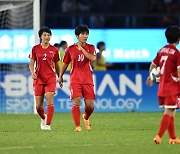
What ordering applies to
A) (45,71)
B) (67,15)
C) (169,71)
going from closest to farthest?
(169,71)
(45,71)
(67,15)

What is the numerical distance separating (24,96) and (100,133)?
343 inches

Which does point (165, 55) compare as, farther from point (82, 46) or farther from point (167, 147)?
point (82, 46)

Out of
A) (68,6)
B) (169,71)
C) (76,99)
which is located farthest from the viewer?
(68,6)

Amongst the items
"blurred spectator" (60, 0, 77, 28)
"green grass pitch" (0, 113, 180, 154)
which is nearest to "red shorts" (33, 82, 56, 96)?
"green grass pitch" (0, 113, 180, 154)

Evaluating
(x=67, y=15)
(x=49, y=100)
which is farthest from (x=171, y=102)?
(x=67, y=15)

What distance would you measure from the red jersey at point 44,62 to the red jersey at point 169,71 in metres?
4.12

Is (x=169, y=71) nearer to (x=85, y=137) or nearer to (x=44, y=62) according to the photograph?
(x=85, y=137)

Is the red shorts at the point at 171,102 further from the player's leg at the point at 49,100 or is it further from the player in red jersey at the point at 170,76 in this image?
the player's leg at the point at 49,100

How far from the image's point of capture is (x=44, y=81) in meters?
16.1

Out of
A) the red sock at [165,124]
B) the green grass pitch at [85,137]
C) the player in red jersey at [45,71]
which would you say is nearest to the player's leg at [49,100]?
the player in red jersey at [45,71]

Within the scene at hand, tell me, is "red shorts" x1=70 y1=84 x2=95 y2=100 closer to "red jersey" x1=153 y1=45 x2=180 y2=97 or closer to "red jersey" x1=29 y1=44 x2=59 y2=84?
"red jersey" x1=29 y1=44 x2=59 y2=84

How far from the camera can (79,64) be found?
15.7m

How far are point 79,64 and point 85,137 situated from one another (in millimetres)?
2135

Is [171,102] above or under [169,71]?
under
